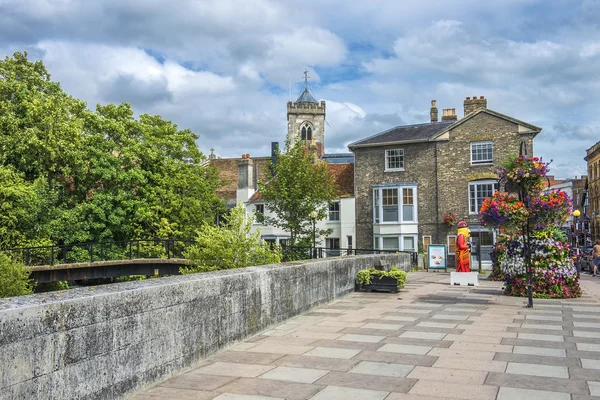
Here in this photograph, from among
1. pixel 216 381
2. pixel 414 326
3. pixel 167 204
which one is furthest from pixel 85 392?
pixel 167 204

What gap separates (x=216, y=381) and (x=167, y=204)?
31.9m

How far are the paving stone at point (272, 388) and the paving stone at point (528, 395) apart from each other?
1765 millimetres

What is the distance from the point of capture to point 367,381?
588 centimetres

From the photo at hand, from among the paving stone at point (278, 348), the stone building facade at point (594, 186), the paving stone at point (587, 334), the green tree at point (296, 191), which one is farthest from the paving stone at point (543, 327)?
the stone building facade at point (594, 186)

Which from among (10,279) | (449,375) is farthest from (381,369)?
(10,279)

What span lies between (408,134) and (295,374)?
3613cm

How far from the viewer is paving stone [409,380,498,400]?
5363 millimetres

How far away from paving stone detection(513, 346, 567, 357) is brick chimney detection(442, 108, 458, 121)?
119ft

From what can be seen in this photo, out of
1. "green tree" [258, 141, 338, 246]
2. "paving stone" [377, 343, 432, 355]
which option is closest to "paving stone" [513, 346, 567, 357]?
"paving stone" [377, 343, 432, 355]

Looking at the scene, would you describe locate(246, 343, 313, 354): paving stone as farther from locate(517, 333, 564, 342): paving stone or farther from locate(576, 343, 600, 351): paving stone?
locate(576, 343, 600, 351): paving stone

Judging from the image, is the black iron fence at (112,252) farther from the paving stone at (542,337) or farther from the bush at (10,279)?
the paving stone at (542,337)

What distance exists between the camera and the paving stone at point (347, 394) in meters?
5.31

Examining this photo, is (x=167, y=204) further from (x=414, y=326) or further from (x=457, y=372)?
(x=457, y=372)

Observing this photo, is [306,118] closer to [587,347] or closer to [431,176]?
[431,176]
